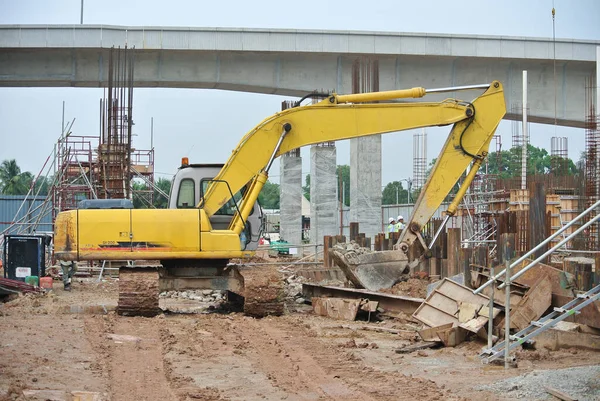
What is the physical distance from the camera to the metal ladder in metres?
10.1

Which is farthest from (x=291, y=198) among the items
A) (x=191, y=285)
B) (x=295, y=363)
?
(x=295, y=363)

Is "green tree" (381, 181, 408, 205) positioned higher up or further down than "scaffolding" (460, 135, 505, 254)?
higher up

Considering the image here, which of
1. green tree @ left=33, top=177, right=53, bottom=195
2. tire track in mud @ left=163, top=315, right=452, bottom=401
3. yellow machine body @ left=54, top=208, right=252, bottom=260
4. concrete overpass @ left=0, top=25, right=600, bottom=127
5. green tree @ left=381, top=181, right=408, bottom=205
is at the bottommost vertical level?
tire track in mud @ left=163, top=315, right=452, bottom=401

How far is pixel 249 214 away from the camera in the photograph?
1551cm

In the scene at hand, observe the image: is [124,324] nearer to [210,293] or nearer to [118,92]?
[210,293]

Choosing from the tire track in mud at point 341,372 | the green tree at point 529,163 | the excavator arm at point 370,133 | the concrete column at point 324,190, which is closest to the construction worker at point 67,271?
the excavator arm at point 370,133

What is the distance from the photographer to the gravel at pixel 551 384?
320 inches

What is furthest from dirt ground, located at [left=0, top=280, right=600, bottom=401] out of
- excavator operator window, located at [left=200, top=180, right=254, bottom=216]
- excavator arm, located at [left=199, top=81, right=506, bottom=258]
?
excavator arm, located at [left=199, top=81, right=506, bottom=258]

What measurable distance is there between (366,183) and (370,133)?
1240 centimetres

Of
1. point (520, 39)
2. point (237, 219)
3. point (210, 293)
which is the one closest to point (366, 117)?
point (237, 219)

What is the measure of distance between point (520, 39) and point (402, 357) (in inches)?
778

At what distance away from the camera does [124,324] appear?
14.0 metres

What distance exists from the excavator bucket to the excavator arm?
41cm

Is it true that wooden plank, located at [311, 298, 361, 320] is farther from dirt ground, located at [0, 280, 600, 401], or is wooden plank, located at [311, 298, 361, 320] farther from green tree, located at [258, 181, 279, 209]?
green tree, located at [258, 181, 279, 209]
